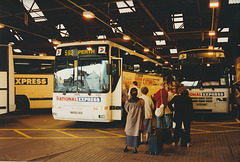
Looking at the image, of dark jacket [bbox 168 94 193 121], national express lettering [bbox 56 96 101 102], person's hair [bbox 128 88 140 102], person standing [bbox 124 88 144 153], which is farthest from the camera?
national express lettering [bbox 56 96 101 102]

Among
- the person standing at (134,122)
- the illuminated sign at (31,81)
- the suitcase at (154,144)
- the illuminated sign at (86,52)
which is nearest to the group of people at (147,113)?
the person standing at (134,122)

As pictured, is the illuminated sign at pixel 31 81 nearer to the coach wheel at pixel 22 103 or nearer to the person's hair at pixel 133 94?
the coach wheel at pixel 22 103

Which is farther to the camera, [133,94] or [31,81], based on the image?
[31,81]

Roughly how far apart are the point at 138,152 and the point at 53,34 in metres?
18.2

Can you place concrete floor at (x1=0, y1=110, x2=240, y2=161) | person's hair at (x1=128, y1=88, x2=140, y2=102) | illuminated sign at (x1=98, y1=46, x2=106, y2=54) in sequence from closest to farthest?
concrete floor at (x1=0, y1=110, x2=240, y2=161) < person's hair at (x1=128, y1=88, x2=140, y2=102) < illuminated sign at (x1=98, y1=46, x2=106, y2=54)

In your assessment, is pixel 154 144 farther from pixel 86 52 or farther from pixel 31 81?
pixel 31 81

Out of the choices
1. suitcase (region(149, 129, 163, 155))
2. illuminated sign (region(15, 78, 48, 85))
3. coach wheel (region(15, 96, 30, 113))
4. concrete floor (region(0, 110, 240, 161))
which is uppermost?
illuminated sign (region(15, 78, 48, 85))

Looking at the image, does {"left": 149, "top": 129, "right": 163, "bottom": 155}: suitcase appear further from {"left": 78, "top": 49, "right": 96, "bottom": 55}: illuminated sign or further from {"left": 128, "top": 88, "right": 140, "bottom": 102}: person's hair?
{"left": 78, "top": 49, "right": 96, "bottom": 55}: illuminated sign

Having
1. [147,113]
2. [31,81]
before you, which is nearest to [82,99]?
[147,113]

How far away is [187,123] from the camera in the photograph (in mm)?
7281

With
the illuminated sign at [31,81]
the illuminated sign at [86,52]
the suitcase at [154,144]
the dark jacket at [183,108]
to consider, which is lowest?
the suitcase at [154,144]

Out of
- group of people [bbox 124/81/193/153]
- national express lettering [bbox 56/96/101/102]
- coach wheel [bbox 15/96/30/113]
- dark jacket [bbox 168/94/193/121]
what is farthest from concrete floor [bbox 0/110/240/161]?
coach wheel [bbox 15/96/30/113]

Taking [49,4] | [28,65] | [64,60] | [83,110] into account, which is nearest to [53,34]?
[49,4]

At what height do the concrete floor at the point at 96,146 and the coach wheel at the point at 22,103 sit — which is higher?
the coach wheel at the point at 22,103
